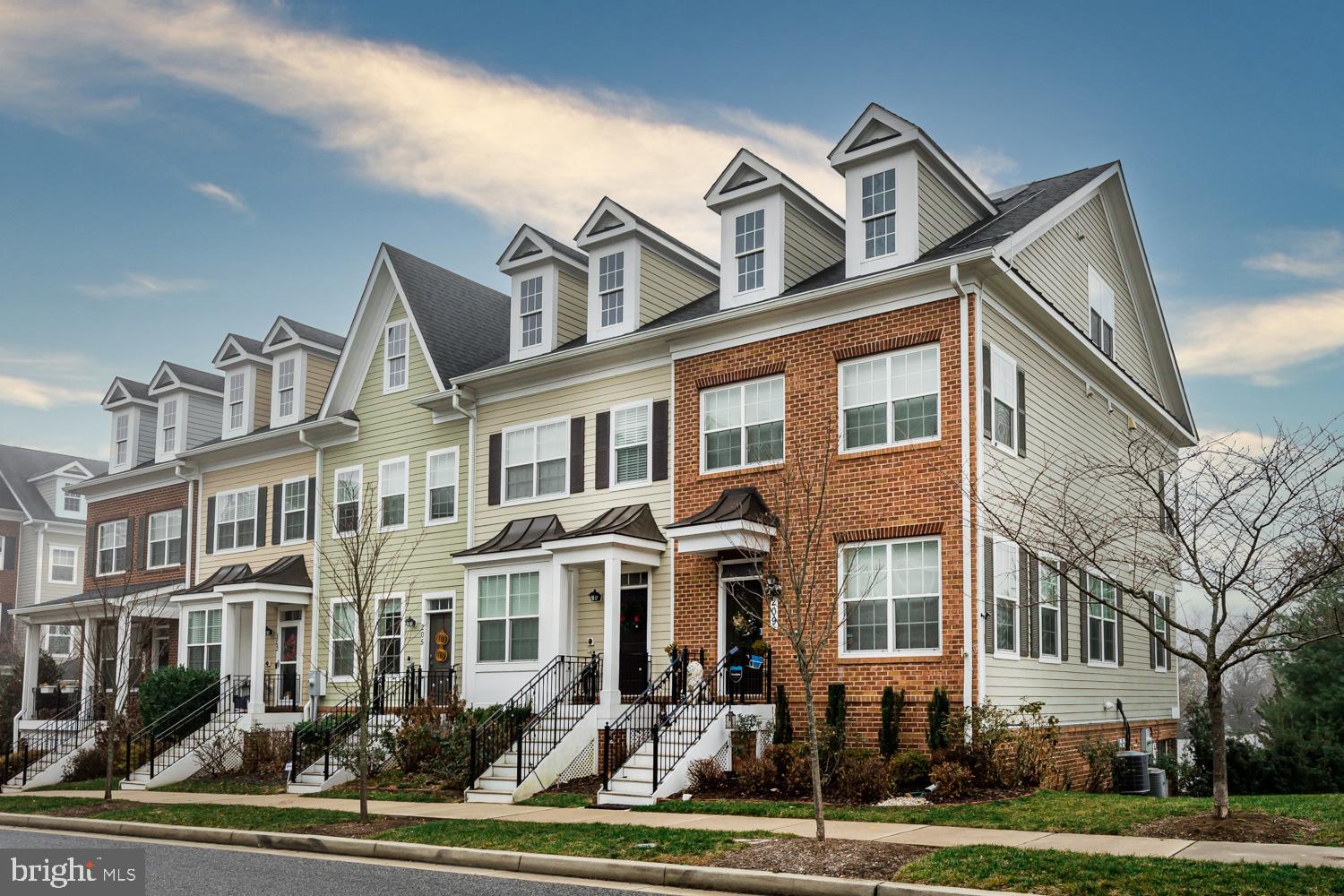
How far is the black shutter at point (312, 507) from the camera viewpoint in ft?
96.1

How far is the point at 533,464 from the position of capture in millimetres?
25094

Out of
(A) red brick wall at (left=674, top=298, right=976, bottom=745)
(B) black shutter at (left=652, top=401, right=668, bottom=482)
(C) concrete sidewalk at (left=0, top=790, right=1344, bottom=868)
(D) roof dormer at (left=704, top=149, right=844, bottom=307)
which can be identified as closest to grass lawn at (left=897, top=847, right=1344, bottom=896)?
(C) concrete sidewalk at (left=0, top=790, right=1344, bottom=868)

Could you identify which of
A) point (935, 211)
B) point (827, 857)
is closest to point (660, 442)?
point (935, 211)

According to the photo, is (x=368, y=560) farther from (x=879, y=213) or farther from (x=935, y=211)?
(x=935, y=211)

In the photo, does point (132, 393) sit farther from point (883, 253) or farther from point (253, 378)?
point (883, 253)

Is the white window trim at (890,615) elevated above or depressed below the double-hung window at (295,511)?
below

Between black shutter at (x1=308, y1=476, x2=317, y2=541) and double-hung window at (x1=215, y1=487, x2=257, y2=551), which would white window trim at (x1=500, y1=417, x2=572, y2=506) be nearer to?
black shutter at (x1=308, y1=476, x2=317, y2=541)

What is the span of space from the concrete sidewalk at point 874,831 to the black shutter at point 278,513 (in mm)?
10265

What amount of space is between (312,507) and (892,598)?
1647 centimetres

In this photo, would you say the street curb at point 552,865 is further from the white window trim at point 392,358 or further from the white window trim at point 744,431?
the white window trim at point 392,358

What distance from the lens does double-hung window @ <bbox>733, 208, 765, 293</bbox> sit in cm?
2173

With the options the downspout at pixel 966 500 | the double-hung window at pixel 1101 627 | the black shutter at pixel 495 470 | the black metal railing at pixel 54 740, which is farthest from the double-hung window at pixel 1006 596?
the black metal railing at pixel 54 740

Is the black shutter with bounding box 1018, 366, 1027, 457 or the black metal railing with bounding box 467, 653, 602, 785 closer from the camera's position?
the black metal railing with bounding box 467, 653, 602, 785

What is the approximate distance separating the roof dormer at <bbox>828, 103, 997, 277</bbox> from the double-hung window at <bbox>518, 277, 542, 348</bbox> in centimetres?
809
